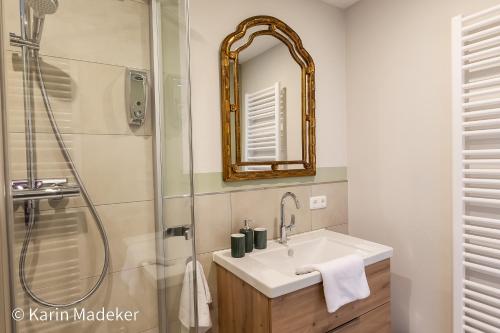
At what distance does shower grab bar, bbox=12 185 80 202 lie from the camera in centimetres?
87

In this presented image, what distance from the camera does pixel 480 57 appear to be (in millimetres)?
1319

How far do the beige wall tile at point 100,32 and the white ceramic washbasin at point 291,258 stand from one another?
3.25ft

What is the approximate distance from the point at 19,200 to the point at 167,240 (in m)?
0.55

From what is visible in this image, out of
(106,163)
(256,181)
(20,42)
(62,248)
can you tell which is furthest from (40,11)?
(256,181)

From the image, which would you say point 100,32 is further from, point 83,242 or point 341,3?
point 341,3

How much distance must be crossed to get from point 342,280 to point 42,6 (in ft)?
4.97

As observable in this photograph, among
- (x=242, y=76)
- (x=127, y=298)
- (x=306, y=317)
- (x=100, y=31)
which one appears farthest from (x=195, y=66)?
(x=306, y=317)

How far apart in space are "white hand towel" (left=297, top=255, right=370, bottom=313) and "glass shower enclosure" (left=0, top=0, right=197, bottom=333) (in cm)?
55

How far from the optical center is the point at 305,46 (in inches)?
72.5

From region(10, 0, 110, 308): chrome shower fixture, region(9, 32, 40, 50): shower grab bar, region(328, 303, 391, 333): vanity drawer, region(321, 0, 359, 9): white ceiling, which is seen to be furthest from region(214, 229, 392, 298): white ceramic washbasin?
region(321, 0, 359, 9): white ceiling

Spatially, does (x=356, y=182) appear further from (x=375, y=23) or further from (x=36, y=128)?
(x=36, y=128)

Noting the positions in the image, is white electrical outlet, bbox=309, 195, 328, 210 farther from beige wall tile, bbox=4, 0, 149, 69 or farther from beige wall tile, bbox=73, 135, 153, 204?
beige wall tile, bbox=4, 0, 149, 69

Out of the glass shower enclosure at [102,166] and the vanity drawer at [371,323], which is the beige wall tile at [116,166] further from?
the vanity drawer at [371,323]

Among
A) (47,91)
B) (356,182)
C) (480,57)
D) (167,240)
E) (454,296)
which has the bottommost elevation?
(454,296)
